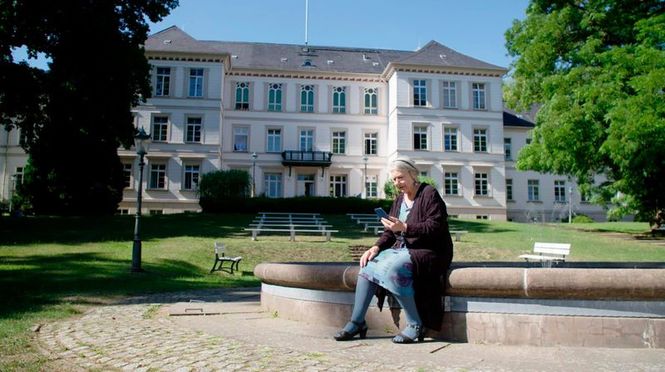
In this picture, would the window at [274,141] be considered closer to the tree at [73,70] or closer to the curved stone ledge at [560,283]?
the tree at [73,70]

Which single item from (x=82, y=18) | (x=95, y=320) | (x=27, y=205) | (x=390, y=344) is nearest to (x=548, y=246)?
(x=390, y=344)

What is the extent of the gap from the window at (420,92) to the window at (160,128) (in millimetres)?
19985

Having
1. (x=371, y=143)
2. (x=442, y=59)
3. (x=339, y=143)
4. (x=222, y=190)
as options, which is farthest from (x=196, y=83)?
(x=442, y=59)

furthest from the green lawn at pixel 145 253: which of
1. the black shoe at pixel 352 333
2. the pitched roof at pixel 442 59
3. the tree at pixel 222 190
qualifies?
the pitched roof at pixel 442 59

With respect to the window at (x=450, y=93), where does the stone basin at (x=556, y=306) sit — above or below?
below

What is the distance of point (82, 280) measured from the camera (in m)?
11.2

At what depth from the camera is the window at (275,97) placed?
42.2 metres

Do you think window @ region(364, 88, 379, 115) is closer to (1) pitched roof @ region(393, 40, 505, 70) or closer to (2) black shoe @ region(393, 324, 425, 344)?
(1) pitched roof @ region(393, 40, 505, 70)

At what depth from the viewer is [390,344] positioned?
4562 mm

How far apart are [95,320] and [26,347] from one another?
170 centimetres

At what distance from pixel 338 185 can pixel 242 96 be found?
11052mm

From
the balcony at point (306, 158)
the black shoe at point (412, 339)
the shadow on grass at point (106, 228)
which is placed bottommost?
the black shoe at point (412, 339)

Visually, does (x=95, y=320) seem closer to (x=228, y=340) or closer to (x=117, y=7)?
(x=228, y=340)

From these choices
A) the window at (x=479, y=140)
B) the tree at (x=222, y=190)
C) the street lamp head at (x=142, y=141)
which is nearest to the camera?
the street lamp head at (x=142, y=141)
